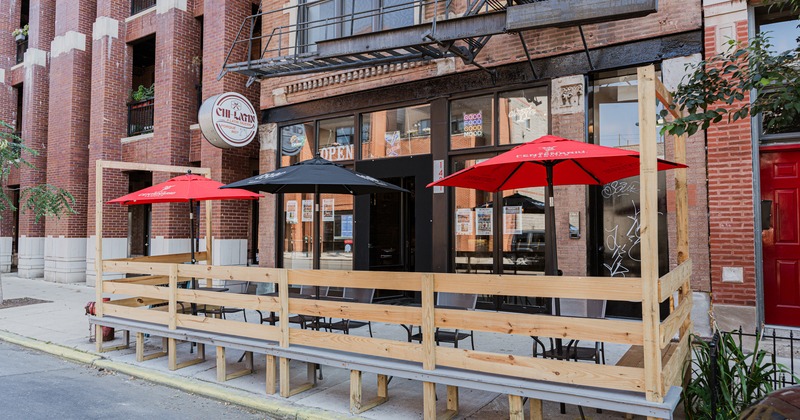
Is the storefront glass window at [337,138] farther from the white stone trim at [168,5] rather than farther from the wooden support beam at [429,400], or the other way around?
the wooden support beam at [429,400]

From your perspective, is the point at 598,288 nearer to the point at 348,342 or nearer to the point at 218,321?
the point at 348,342

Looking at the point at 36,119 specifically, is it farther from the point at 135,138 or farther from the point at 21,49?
the point at 135,138

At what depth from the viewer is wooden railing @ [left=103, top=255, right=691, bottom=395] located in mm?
4160

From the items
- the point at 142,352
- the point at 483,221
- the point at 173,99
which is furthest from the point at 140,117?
the point at 483,221

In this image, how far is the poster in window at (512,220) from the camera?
927cm

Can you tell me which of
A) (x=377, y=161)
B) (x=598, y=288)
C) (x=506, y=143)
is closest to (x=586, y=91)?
(x=506, y=143)

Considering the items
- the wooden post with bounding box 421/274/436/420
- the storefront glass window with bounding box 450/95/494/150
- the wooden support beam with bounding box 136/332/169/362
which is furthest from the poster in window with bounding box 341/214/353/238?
the wooden post with bounding box 421/274/436/420

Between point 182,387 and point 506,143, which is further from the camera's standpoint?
point 506,143

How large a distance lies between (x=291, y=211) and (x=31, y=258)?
42.5 ft

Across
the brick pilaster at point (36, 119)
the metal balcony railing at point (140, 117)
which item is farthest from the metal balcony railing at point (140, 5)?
the brick pilaster at point (36, 119)

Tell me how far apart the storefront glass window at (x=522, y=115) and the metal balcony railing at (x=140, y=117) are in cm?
1120

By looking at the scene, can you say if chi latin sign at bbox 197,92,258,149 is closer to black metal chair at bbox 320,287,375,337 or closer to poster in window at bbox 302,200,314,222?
poster in window at bbox 302,200,314,222

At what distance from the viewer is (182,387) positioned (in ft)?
21.0

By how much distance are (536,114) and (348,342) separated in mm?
5679
